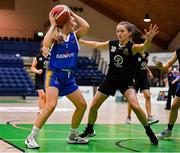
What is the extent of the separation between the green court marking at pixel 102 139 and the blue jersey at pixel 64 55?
125 centimetres

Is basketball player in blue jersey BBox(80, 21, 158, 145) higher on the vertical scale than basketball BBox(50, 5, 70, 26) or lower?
lower

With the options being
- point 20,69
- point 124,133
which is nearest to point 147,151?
point 124,133

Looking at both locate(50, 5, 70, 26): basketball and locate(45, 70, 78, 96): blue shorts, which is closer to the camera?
locate(50, 5, 70, 26): basketball

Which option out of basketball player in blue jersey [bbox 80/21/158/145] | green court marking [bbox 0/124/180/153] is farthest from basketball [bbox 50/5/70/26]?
green court marking [bbox 0/124/180/153]

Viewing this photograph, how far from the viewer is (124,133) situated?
9.12 meters

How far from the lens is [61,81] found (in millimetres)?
6992

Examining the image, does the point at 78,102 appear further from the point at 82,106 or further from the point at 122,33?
the point at 122,33

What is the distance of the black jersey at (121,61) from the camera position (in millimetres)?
7523

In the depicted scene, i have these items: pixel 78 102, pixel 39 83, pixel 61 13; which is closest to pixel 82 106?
pixel 78 102

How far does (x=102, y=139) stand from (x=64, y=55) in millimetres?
1950

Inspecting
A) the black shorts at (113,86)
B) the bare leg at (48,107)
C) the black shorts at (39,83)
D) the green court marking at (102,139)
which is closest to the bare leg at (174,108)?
the green court marking at (102,139)

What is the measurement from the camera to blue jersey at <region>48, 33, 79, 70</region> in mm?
6887

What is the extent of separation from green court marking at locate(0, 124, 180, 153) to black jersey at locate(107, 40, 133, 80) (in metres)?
1.14

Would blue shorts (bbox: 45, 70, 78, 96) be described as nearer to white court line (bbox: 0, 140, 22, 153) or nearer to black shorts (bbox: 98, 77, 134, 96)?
black shorts (bbox: 98, 77, 134, 96)
